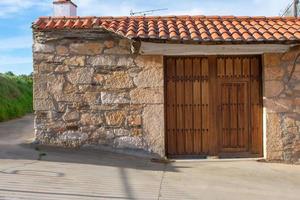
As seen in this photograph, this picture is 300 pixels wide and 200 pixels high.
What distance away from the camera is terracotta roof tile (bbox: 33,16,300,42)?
8.64 meters

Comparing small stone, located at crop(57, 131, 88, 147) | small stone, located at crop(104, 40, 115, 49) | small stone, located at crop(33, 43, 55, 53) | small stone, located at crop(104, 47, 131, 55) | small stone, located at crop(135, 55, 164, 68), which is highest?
small stone, located at crop(104, 40, 115, 49)

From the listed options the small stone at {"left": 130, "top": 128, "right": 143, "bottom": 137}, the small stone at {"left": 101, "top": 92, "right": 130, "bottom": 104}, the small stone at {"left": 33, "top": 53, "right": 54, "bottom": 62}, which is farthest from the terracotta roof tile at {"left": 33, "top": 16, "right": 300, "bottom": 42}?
the small stone at {"left": 130, "top": 128, "right": 143, "bottom": 137}

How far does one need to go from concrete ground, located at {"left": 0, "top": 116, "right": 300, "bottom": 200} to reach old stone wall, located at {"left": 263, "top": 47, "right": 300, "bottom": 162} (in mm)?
374

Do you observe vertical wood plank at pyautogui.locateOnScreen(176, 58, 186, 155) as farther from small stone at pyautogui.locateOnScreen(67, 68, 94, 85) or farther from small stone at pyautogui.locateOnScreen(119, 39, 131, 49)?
small stone at pyautogui.locateOnScreen(67, 68, 94, 85)

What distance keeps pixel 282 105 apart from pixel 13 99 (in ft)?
46.5

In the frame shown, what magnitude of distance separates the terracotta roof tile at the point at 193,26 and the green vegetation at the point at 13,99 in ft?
30.1

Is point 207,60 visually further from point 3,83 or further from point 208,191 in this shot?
point 3,83

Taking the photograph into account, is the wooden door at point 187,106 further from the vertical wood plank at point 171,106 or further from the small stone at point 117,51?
the small stone at point 117,51

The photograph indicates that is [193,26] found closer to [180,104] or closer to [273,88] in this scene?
[180,104]

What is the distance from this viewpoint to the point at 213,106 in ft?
30.8

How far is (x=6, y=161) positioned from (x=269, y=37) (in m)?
5.23

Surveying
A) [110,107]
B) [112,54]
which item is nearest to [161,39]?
[112,54]

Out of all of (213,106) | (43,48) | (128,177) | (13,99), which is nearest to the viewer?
(128,177)

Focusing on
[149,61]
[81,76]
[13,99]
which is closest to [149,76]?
[149,61]
